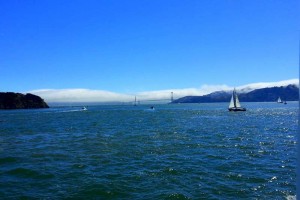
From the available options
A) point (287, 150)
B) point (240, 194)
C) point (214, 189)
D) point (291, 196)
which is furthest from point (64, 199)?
point (287, 150)

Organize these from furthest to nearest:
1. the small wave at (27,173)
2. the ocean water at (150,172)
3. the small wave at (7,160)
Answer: the small wave at (7,160) → the small wave at (27,173) → the ocean water at (150,172)

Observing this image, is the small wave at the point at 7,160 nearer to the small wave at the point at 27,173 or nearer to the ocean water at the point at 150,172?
the ocean water at the point at 150,172

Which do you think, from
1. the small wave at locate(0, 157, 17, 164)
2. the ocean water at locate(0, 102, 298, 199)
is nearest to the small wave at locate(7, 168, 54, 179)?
the ocean water at locate(0, 102, 298, 199)

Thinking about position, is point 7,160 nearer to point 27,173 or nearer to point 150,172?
point 27,173

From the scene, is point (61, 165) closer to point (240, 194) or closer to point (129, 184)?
point (129, 184)

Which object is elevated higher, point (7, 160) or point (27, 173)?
point (7, 160)

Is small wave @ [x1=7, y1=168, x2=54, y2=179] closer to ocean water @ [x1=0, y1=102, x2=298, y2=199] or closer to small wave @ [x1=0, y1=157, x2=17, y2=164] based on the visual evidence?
ocean water @ [x1=0, y1=102, x2=298, y2=199]

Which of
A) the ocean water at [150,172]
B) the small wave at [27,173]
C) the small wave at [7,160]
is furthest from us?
the small wave at [7,160]

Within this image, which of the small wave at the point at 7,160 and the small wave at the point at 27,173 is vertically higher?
the small wave at the point at 7,160

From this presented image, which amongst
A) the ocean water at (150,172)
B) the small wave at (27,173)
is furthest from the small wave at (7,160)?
the small wave at (27,173)

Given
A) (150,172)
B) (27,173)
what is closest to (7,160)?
(27,173)

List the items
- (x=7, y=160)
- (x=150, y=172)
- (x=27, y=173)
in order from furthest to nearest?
(x=7, y=160) < (x=27, y=173) < (x=150, y=172)

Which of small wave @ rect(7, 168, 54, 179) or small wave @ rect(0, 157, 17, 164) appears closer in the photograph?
small wave @ rect(7, 168, 54, 179)

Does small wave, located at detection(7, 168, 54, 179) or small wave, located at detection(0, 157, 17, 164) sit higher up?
small wave, located at detection(0, 157, 17, 164)
